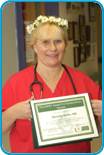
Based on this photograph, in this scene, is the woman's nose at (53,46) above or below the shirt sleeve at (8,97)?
above

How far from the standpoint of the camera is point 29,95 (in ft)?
4.25

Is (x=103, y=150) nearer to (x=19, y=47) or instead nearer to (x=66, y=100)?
(x=66, y=100)

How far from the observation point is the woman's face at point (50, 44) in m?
1.28

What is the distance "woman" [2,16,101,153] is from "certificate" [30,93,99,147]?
0.05 m

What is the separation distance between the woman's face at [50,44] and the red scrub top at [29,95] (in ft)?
0.30

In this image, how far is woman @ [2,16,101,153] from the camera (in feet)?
4.22

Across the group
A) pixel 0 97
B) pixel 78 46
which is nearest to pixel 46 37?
pixel 0 97

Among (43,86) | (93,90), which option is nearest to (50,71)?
(43,86)

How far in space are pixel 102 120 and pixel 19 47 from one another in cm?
114

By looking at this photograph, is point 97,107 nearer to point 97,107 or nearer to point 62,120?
point 97,107

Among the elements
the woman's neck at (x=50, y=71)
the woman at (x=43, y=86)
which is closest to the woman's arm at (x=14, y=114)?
the woman at (x=43, y=86)

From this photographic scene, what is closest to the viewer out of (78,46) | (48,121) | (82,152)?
(48,121)

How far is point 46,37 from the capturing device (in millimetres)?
1288

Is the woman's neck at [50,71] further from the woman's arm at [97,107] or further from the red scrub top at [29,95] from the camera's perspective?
the woman's arm at [97,107]
